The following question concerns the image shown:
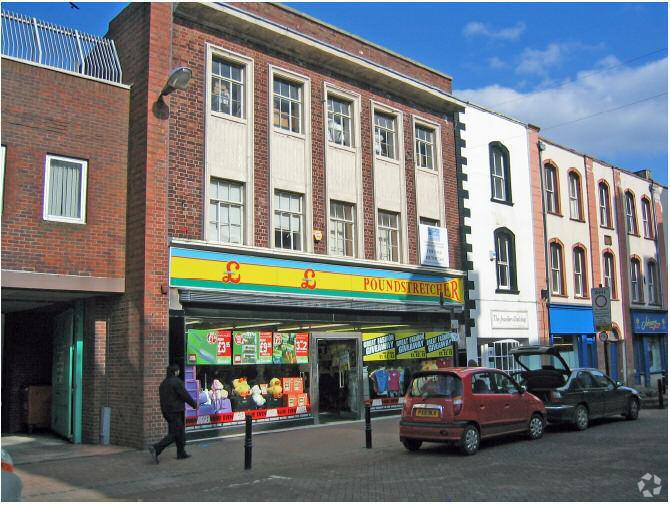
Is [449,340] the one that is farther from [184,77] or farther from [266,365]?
[184,77]

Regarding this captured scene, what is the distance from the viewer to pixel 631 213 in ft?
101

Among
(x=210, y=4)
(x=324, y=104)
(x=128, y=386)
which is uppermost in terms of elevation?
(x=210, y=4)

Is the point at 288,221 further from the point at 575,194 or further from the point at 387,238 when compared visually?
the point at 575,194

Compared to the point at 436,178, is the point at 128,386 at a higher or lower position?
lower

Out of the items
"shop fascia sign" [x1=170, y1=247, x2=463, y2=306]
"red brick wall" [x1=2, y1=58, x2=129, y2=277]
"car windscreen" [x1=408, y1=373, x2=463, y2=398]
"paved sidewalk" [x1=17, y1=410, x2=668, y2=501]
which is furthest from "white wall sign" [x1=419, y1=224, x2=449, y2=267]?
"red brick wall" [x1=2, y1=58, x2=129, y2=277]

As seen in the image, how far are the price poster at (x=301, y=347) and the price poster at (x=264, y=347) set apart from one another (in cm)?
80

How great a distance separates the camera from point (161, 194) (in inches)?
560

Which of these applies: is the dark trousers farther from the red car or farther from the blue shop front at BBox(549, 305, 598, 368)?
the blue shop front at BBox(549, 305, 598, 368)

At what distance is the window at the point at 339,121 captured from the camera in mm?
18281

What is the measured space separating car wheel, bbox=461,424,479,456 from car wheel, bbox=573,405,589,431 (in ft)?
13.0

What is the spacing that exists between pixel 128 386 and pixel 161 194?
402cm

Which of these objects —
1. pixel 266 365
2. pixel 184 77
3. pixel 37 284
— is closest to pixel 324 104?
pixel 184 77

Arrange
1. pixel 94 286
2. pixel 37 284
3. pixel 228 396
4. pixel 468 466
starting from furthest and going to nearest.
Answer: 1. pixel 228 396
2. pixel 94 286
3. pixel 37 284
4. pixel 468 466

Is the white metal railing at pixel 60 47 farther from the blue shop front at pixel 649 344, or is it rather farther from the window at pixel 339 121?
the blue shop front at pixel 649 344
